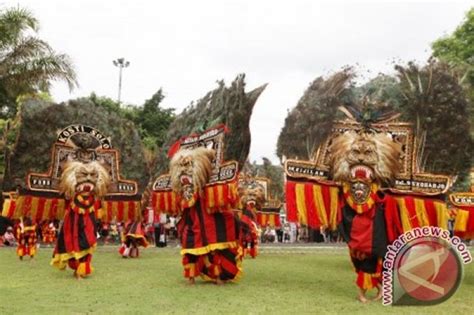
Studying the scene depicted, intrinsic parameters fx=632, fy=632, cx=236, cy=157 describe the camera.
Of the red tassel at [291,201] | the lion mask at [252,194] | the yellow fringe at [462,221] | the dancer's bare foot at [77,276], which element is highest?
the lion mask at [252,194]

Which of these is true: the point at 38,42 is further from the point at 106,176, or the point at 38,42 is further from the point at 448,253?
the point at 448,253

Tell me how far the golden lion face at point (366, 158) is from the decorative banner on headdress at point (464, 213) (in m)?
2.40

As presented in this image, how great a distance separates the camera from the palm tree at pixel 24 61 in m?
18.3

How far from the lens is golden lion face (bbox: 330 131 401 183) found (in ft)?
26.6

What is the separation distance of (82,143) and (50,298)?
158 inches

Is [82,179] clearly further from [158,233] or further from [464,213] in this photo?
[158,233]

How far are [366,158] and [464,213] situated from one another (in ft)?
9.69

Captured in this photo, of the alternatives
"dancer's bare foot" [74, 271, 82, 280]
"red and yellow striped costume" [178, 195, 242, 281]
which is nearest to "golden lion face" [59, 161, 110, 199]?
"dancer's bare foot" [74, 271, 82, 280]

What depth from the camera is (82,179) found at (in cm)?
1052

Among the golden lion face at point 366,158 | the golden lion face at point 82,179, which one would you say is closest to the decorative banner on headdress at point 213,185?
the golden lion face at point 82,179

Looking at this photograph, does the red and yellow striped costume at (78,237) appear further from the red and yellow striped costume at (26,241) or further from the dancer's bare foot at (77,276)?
the red and yellow striped costume at (26,241)

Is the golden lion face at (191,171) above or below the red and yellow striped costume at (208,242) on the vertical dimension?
above

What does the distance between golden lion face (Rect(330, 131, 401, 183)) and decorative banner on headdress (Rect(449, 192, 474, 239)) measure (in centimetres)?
240

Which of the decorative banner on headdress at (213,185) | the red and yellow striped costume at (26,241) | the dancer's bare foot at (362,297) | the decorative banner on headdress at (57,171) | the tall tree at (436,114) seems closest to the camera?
the dancer's bare foot at (362,297)
